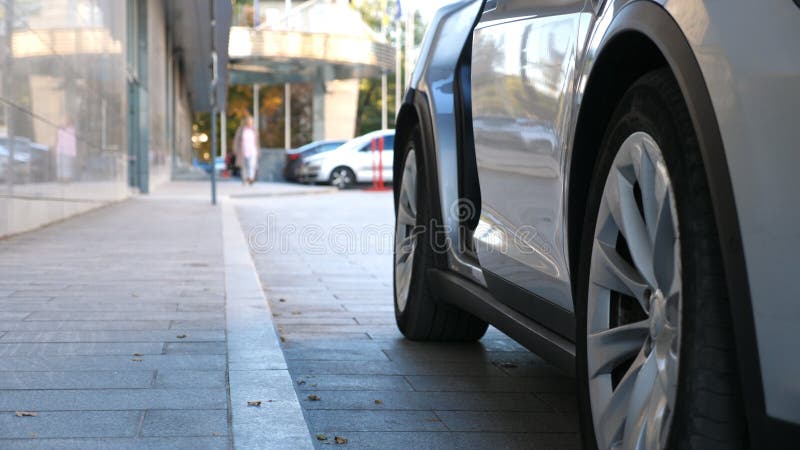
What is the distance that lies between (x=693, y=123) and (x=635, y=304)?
2.02 ft

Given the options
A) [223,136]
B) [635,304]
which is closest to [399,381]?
[635,304]

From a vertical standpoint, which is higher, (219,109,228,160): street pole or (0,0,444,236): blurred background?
(0,0,444,236): blurred background

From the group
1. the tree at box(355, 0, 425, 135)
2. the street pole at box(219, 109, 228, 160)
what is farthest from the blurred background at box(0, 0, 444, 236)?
the tree at box(355, 0, 425, 135)

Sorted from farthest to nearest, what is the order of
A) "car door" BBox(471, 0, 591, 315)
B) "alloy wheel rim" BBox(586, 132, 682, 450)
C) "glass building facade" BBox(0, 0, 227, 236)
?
"glass building facade" BBox(0, 0, 227, 236)
"car door" BBox(471, 0, 591, 315)
"alloy wheel rim" BBox(586, 132, 682, 450)

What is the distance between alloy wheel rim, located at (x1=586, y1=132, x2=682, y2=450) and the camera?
2.01 m

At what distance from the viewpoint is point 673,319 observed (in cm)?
199

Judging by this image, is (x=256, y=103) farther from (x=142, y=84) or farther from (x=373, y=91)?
(x=142, y=84)

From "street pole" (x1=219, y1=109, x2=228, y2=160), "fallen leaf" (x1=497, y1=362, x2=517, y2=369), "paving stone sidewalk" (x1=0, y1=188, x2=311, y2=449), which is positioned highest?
"paving stone sidewalk" (x1=0, y1=188, x2=311, y2=449)

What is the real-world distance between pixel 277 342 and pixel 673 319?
265 centimetres

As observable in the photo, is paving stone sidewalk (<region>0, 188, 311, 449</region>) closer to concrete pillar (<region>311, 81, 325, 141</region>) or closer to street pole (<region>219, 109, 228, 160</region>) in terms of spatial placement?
concrete pillar (<region>311, 81, 325, 141</region>)

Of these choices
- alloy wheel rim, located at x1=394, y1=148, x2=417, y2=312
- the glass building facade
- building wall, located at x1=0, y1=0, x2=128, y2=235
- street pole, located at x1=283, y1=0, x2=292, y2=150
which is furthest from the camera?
street pole, located at x1=283, y1=0, x2=292, y2=150

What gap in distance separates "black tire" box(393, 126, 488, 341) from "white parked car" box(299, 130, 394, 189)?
87.3 ft

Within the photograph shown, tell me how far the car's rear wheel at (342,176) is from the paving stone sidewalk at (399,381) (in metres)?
25.2

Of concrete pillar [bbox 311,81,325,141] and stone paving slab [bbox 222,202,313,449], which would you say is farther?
concrete pillar [bbox 311,81,325,141]
